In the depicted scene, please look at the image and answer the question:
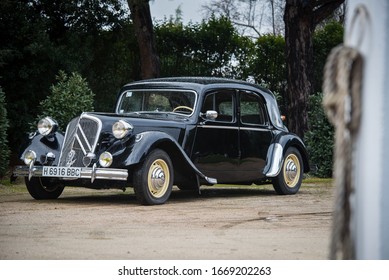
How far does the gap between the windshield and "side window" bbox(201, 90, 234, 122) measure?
0.22 metres

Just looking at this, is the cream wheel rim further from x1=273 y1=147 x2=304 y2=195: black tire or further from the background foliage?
the background foliage

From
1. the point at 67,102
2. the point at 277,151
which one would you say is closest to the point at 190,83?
the point at 277,151

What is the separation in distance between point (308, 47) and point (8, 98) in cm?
590

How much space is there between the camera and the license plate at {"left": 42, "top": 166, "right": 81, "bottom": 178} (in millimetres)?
7691

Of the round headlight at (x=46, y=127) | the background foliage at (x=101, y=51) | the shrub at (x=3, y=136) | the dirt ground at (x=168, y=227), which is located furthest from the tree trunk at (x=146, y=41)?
the round headlight at (x=46, y=127)

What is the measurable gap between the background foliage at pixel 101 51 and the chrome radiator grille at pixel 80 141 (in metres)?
6.18

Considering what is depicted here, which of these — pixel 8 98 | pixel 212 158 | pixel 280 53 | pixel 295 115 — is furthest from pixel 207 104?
pixel 280 53

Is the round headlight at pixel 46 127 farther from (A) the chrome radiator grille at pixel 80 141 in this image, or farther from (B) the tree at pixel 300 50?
(B) the tree at pixel 300 50

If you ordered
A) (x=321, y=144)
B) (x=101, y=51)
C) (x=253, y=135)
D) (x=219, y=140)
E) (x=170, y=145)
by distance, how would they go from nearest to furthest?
(x=170, y=145)
(x=219, y=140)
(x=253, y=135)
(x=321, y=144)
(x=101, y=51)

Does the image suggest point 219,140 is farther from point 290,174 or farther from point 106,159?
point 106,159

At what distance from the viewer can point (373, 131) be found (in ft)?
8.52

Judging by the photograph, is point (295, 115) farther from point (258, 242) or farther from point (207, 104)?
point (258, 242)

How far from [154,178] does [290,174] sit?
9.14ft

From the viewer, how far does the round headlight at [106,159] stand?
766cm
